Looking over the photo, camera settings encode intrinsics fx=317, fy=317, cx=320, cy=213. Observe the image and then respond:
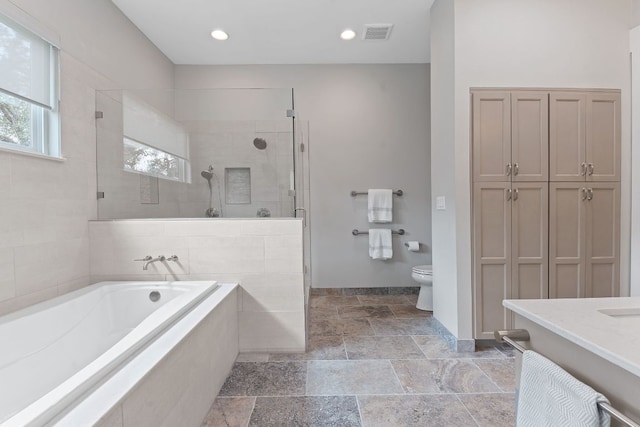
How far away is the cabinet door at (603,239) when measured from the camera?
229 cm

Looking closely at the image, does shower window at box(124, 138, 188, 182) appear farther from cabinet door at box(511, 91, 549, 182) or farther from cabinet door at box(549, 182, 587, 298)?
cabinet door at box(549, 182, 587, 298)

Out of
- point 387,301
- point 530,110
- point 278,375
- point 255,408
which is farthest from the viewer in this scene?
point 387,301

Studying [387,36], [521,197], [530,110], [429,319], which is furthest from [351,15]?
[429,319]

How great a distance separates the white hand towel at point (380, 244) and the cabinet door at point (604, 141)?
1803 mm

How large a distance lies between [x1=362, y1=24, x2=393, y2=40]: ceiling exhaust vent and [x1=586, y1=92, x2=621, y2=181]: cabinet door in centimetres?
169

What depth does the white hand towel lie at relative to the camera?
3.49 meters

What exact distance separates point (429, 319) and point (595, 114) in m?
2.04

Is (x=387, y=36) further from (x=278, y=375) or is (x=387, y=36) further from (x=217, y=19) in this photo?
(x=278, y=375)

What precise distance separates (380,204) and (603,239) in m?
1.86

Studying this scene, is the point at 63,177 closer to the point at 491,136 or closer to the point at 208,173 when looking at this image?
the point at 208,173

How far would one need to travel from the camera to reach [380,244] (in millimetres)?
3516

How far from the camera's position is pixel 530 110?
2.26 meters

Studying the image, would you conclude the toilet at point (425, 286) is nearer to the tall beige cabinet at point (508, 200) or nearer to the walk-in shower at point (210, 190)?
the tall beige cabinet at point (508, 200)

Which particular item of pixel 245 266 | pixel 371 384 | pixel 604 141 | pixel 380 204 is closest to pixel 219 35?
pixel 245 266
